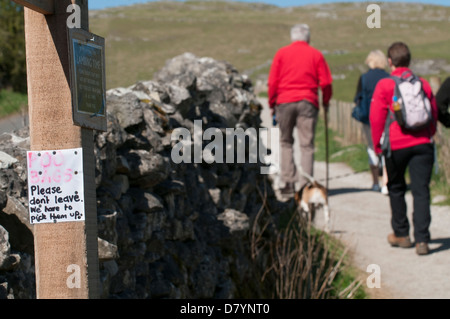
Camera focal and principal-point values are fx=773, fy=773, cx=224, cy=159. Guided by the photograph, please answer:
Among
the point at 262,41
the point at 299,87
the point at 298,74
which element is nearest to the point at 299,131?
the point at 299,87

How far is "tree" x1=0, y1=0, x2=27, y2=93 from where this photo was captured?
97.7ft

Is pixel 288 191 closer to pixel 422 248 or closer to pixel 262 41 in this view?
pixel 422 248

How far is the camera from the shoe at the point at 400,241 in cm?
745

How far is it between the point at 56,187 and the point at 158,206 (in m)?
1.78

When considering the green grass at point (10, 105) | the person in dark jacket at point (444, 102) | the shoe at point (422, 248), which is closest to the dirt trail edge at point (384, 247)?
Result: the shoe at point (422, 248)

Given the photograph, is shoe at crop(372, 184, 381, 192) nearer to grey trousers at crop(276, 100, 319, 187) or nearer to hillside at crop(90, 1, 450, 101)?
grey trousers at crop(276, 100, 319, 187)

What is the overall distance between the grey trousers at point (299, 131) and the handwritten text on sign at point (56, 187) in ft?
19.4

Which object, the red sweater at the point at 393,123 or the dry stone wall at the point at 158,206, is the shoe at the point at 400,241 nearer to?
the red sweater at the point at 393,123

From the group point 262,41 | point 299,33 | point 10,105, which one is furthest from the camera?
point 262,41

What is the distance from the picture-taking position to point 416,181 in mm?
7129

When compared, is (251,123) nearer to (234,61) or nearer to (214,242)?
(214,242)

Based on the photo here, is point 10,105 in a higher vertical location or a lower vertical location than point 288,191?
higher

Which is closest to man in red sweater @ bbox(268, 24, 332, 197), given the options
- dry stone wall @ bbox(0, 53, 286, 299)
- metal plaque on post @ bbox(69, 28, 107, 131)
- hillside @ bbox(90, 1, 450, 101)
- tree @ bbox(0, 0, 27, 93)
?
dry stone wall @ bbox(0, 53, 286, 299)

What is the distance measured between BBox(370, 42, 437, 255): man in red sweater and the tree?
79.2ft
